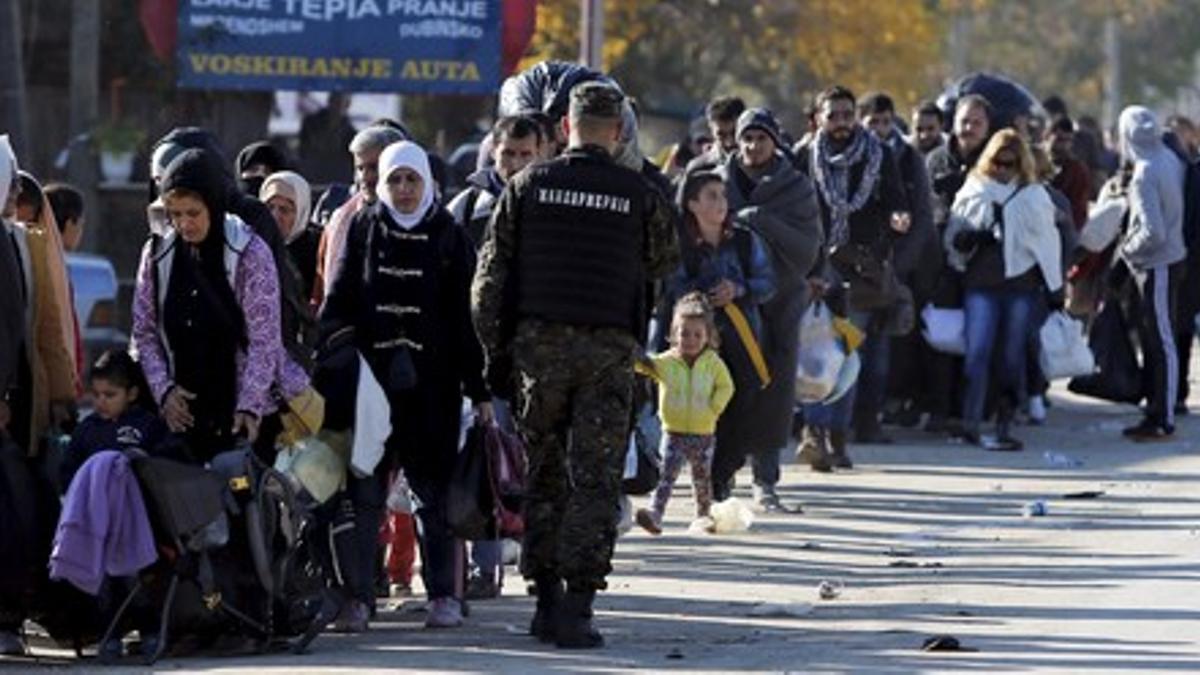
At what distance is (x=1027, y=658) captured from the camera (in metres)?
12.8

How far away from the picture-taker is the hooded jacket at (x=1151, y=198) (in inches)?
888

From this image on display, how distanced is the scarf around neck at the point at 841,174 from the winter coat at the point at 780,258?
2.25 metres

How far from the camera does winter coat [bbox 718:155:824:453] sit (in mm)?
18188

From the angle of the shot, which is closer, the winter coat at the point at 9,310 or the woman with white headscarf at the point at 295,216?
the winter coat at the point at 9,310

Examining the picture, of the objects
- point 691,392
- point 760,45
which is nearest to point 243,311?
point 691,392

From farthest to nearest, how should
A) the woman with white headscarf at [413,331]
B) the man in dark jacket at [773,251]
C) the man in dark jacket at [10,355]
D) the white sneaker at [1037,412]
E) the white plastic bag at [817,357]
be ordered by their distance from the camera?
the white sneaker at [1037,412] → the white plastic bag at [817,357] → the man in dark jacket at [773,251] → the woman with white headscarf at [413,331] → the man in dark jacket at [10,355]

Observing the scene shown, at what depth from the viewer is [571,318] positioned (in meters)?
13.3

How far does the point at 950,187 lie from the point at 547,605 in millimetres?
10242

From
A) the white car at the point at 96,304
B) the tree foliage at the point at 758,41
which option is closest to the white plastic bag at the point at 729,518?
the white car at the point at 96,304

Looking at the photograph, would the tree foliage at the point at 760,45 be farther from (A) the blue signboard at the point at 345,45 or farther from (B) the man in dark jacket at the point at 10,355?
(B) the man in dark jacket at the point at 10,355

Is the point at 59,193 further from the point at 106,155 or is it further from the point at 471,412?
the point at 106,155

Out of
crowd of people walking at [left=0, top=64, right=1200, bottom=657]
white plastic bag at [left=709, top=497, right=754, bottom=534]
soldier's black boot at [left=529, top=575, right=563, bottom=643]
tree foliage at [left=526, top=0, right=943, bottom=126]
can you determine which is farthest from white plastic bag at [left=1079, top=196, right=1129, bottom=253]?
tree foliage at [left=526, top=0, right=943, bottom=126]

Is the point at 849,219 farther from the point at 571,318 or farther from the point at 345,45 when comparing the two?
Result: the point at 571,318

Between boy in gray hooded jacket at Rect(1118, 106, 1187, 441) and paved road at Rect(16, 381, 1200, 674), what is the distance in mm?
1365
